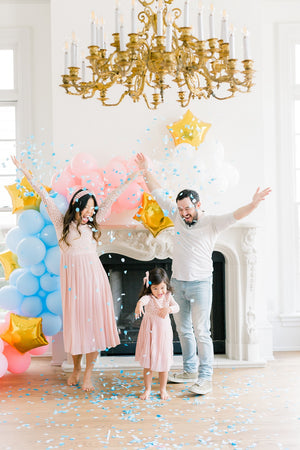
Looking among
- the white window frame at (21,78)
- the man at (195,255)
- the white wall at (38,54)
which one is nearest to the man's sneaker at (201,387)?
the man at (195,255)

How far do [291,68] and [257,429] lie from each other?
349 centimetres

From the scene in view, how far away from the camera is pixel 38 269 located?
4.29 meters

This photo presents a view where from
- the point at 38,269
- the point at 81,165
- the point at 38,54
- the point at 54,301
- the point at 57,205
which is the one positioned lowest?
the point at 54,301

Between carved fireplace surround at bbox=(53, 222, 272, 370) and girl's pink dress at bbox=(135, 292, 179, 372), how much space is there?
873mm

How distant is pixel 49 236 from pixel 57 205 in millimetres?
274

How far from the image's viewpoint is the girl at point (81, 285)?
13.3 feet

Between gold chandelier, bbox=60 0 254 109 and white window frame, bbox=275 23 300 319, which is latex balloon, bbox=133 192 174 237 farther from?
gold chandelier, bbox=60 0 254 109

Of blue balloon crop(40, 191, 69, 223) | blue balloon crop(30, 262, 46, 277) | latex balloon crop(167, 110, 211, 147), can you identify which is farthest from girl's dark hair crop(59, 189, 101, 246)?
latex balloon crop(167, 110, 211, 147)

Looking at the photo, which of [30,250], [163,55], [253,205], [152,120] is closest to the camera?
[163,55]

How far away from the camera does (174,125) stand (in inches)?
185

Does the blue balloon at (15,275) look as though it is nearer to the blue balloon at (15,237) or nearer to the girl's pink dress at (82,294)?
the blue balloon at (15,237)

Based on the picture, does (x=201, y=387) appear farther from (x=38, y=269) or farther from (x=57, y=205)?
(x=57, y=205)

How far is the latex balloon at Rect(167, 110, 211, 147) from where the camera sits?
461 centimetres

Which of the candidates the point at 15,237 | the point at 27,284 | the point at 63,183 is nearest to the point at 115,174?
the point at 63,183
